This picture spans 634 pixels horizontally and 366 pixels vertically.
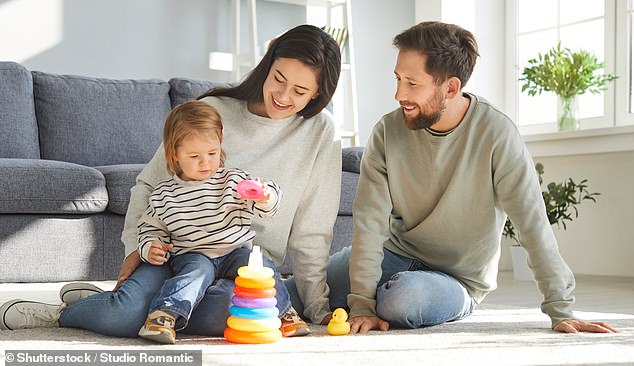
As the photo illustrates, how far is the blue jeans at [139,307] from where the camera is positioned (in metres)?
1.72

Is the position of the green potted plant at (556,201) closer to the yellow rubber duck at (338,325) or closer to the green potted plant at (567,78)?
the green potted plant at (567,78)

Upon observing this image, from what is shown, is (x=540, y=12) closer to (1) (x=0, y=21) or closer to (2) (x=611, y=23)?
(2) (x=611, y=23)

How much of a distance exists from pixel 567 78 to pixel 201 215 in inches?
119

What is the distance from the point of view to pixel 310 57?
6.18 ft

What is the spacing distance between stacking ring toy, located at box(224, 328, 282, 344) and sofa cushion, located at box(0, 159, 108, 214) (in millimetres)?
1537

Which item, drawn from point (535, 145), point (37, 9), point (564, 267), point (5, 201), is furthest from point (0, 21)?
point (564, 267)

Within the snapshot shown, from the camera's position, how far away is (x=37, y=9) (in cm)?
435

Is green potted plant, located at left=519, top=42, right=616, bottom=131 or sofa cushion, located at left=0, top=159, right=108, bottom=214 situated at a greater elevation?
green potted plant, located at left=519, top=42, right=616, bottom=131

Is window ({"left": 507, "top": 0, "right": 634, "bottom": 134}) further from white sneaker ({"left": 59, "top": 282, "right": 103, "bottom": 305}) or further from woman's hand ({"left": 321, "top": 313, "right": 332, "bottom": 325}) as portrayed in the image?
white sneaker ({"left": 59, "top": 282, "right": 103, "bottom": 305})

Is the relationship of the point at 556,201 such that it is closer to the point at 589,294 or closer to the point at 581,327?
the point at 589,294

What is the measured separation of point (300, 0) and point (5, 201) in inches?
103

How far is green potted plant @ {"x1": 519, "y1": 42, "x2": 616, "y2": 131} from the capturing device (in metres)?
4.27

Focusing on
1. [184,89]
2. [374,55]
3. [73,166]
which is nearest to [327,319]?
[73,166]

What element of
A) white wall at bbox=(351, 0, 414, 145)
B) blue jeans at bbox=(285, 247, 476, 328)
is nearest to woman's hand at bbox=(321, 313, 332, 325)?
blue jeans at bbox=(285, 247, 476, 328)
